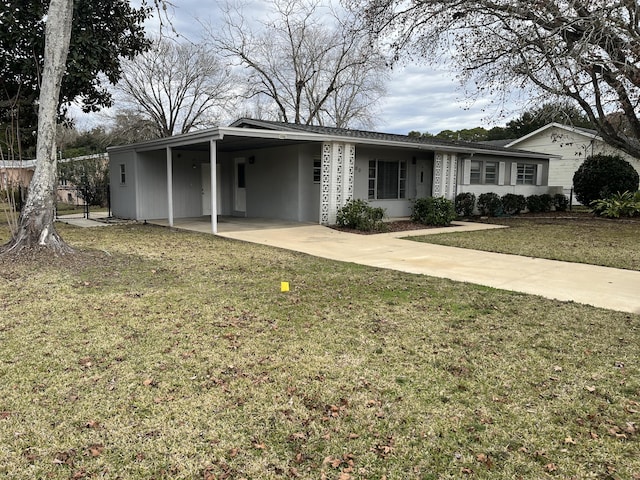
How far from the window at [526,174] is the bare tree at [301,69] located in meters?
11.8

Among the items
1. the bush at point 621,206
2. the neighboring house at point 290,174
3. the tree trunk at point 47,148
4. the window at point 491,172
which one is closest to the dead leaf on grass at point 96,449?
the tree trunk at point 47,148

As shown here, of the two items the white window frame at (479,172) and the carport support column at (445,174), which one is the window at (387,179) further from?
the white window frame at (479,172)

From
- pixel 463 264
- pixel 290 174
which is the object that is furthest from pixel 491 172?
pixel 463 264

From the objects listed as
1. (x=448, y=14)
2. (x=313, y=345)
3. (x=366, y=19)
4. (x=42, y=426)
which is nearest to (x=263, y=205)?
(x=366, y=19)

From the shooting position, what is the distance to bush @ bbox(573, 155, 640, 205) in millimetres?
19422

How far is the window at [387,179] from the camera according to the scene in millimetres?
15227

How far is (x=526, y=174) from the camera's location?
2044 centimetres

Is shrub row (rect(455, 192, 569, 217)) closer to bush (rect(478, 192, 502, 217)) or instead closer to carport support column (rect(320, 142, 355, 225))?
bush (rect(478, 192, 502, 217))

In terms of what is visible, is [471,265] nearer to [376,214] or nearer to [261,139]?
[376,214]

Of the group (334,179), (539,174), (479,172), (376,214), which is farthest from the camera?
(539,174)

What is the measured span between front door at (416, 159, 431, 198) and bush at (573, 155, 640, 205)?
27.6 feet

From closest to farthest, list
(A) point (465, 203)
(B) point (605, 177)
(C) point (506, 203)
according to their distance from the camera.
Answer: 1. (A) point (465, 203)
2. (C) point (506, 203)
3. (B) point (605, 177)

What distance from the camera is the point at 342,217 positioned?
41.9ft

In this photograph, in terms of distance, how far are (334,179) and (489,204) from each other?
7719 mm
